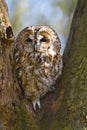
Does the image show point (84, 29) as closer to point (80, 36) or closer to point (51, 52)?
point (80, 36)

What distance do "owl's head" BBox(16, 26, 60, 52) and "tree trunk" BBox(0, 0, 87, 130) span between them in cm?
31

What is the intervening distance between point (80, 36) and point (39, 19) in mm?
4419

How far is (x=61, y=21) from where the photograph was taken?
274 inches

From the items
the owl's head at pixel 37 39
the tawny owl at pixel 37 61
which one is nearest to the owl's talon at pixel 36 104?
the tawny owl at pixel 37 61

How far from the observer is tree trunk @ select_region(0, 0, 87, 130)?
277 cm

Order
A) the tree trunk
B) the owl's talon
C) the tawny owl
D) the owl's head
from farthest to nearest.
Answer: the owl's head → the tawny owl → the owl's talon → the tree trunk

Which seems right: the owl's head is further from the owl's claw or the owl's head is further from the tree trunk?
the owl's claw

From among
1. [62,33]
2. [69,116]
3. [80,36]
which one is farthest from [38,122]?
[62,33]

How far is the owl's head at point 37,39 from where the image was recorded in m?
3.24

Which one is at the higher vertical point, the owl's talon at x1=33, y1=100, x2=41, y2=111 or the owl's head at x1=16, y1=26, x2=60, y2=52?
the owl's head at x1=16, y1=26, x2=60, y2=52

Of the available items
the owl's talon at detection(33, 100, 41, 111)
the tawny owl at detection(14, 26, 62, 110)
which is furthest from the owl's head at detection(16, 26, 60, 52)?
the owl's talon at detection(33, 100, 41, 111)

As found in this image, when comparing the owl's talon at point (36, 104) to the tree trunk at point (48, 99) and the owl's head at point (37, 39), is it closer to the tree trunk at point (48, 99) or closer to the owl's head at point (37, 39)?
the tree trunk at point (48, 99)

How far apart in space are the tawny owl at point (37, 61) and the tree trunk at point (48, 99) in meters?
0.13

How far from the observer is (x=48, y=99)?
3.00m
